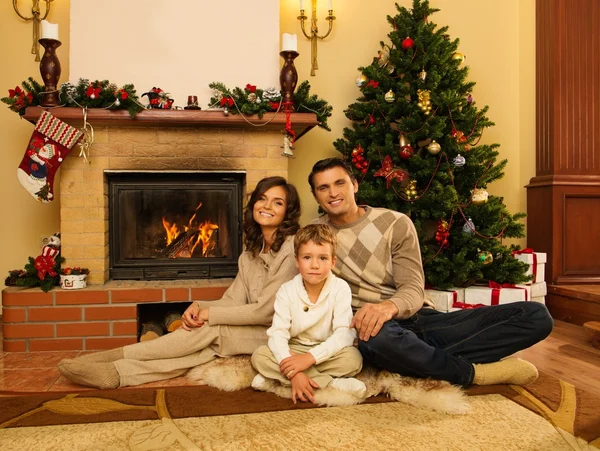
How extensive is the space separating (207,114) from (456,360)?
1.79 metres

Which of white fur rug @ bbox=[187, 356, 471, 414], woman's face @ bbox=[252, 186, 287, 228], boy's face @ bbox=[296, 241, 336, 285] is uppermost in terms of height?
woman's face @ bbox=[252, 186, 287, 228]

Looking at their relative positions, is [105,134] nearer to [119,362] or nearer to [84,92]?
[84,92]

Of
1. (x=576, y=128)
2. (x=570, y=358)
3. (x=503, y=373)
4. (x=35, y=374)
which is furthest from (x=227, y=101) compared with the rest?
(x=576, y=128)

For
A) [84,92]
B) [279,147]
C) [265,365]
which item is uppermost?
[84,92]

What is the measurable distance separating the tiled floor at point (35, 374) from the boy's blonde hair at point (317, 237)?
747 mm

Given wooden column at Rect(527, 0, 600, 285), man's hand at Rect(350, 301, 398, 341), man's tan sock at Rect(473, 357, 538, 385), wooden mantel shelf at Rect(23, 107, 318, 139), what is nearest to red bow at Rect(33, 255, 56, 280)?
wooden mantel shelf at Rect(23, 107, 318, 139)

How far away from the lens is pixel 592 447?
1.45m

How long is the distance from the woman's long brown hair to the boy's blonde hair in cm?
32

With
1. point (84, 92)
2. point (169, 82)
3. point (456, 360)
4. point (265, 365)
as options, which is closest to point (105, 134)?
point (84, 92)

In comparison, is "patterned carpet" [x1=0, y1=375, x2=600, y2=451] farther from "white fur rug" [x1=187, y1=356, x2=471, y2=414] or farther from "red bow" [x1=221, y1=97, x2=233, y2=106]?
"red bow" [x1=221, y1=97, x2=233, y2=106]

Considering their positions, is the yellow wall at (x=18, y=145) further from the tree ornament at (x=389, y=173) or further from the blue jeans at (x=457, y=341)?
the blue jeans at (x=457, y=341)

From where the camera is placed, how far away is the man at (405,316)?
1828mm

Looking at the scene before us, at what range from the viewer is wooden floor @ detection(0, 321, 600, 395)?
6.75ft

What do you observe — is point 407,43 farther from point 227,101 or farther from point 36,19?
point 36,19
